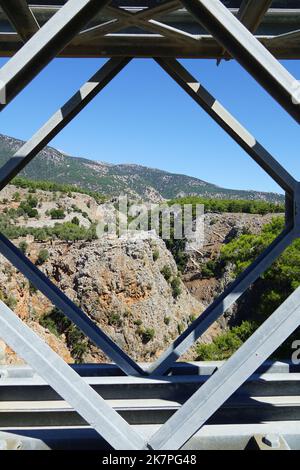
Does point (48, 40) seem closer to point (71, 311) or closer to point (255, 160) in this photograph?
point (71, 311)

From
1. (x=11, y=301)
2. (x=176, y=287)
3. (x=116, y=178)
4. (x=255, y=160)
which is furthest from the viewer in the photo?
(x=116, y=178)

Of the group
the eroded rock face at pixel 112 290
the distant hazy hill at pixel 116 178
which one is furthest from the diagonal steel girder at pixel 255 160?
the distant hazy hill at pixel 116 178

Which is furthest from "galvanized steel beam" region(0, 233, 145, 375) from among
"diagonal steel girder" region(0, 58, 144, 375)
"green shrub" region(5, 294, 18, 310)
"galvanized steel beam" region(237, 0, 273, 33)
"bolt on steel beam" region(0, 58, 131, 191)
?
"green shrub" region(5, 294, 18, 310)

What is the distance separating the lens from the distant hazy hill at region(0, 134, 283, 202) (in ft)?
170

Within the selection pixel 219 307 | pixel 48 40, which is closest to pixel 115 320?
pixel 219 307

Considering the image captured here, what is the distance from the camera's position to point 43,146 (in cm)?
267

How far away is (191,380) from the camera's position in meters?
2.42

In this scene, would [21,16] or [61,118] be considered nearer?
[21,16]

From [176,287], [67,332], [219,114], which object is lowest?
[219,114]

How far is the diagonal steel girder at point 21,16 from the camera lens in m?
2.28

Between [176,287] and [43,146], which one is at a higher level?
[176,287]

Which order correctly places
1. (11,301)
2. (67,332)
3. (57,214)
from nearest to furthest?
(11,301)
(67,332)
(57,214)

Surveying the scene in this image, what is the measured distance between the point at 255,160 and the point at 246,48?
156 cm

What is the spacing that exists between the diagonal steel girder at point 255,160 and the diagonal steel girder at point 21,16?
0.96 m
